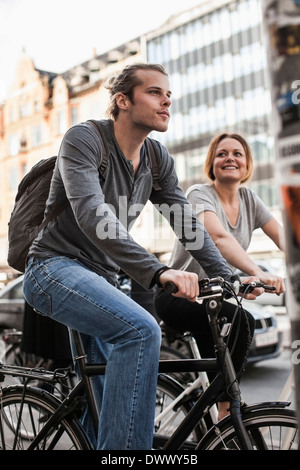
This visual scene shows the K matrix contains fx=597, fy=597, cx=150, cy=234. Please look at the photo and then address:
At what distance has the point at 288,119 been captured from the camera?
1.26 m

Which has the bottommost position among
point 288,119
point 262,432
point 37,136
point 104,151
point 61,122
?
point 262,432

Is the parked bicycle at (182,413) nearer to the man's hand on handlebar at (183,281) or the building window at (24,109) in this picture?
the man's hand on handlebar at (183,281)

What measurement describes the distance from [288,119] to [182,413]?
83.2 inches

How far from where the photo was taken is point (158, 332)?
231cm

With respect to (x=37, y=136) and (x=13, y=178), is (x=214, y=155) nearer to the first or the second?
(x=37, y=136)

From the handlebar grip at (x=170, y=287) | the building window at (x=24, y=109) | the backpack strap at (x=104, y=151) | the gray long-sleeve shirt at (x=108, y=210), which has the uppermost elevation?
the building window at (x=24, y=109)

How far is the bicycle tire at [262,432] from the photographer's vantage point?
2242mm

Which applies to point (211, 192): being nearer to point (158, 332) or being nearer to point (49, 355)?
point (158, 332)

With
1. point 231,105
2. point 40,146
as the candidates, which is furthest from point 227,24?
point 40,146

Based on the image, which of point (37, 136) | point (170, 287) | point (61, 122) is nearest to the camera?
point (170, 287)

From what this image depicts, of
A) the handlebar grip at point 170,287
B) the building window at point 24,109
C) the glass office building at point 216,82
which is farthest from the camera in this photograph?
the building window at point 24,109

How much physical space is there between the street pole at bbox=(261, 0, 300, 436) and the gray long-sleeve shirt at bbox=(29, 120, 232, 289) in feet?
2.99

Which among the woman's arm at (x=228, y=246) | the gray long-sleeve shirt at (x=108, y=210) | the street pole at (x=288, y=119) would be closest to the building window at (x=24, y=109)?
the woman's arm at (x=228, y=246)

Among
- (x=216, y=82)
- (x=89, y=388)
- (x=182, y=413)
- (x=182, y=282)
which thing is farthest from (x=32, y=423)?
(x=216, y=82)
